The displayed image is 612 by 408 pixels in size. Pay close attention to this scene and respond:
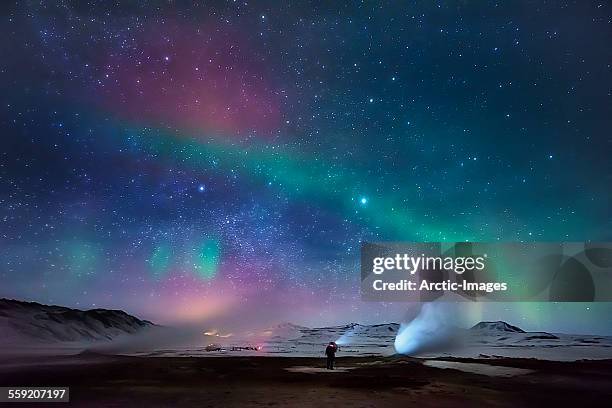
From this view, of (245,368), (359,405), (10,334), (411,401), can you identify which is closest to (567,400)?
(411,401)

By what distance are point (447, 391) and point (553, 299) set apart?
2500 centimetres

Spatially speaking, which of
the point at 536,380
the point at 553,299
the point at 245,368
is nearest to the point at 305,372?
the point at 245,368

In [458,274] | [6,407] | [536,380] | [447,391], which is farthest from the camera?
[458,274]

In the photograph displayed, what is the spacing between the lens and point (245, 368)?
35188mm

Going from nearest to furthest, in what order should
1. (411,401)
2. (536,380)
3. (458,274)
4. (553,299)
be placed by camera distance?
(411,401)
(536,380)
(458,274)
(553,299)

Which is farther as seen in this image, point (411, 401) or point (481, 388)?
point (481, 388)

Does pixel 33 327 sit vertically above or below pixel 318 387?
below

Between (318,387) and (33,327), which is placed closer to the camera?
(318,387)

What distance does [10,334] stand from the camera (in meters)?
162

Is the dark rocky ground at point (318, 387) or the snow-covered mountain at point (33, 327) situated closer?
the dark rocky ground at point (318, 387)

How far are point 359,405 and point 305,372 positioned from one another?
13.5 m

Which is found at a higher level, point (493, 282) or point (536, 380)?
point (493, 282)

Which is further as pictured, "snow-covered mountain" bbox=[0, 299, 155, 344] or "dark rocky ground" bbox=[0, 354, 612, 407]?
"snow-covered mountain" bbox=[0, 299, 155, 344]

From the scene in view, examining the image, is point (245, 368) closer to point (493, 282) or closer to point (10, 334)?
point (493, 282)
